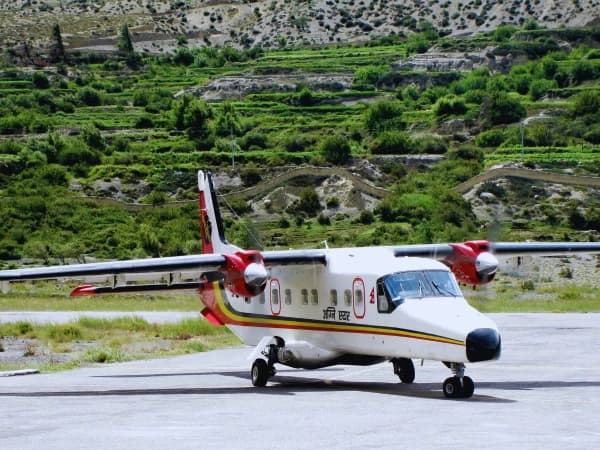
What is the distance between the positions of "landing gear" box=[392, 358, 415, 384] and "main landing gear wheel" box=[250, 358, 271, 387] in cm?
287

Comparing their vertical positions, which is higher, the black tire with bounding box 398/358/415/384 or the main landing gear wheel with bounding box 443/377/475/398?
the main landing gear wheel with bounding box 443/377/475/398

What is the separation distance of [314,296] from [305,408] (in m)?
5.56

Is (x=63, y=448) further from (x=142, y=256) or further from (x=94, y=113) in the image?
(x=94, y=113)

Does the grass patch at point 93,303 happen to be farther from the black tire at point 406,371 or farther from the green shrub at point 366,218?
the black tire at point 406,371

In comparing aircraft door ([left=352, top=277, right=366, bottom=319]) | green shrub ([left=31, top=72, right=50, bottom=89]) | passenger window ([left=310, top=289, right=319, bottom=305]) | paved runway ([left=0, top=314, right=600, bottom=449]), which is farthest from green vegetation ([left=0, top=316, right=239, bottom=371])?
green shrub ([left=31, top=72, right=50, bottom=89])

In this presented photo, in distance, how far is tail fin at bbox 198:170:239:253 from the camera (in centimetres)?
3338

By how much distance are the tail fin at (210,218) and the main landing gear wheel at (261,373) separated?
527 centimetres

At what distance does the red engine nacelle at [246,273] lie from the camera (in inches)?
1059

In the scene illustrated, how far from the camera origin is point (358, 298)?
2688 centimetres

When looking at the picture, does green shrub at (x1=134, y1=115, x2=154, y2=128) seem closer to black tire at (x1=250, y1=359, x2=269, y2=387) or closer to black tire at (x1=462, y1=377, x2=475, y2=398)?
black tire at (x1=250, y1=359, x2=269, y2=387)

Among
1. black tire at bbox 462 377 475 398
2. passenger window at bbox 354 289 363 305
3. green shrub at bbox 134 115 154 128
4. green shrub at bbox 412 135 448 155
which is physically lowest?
green shrub at bbox 412 135 448 155

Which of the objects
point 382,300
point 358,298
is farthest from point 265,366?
point 382,300

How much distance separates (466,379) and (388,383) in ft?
14.6

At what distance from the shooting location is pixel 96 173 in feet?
433
